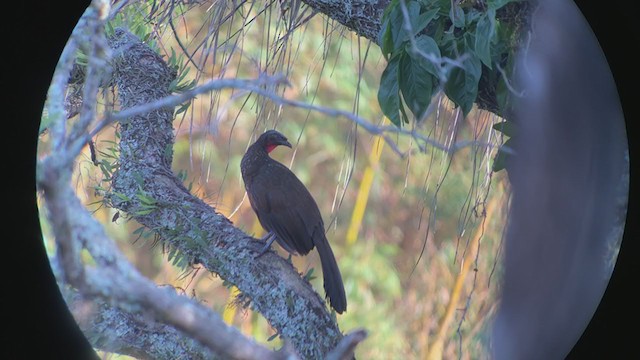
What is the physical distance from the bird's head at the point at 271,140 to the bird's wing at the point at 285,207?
0.03m

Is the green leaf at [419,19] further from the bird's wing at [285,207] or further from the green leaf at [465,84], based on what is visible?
the bird's wing at [285,207]

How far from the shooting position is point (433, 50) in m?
1.33

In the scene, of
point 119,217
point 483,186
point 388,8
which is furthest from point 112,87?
point 483,186

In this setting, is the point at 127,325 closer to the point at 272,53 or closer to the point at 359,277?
the point at 359,277

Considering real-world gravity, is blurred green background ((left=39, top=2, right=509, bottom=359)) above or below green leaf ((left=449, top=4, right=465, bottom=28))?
below

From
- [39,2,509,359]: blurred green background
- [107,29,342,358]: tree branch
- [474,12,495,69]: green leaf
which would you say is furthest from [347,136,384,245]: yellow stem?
[474,12,495,69]: green leaf

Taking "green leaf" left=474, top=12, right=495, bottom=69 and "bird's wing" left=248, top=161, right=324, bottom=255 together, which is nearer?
"green leaf" left=474, top=12, right=495, bottom=69

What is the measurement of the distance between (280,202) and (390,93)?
283 millimetres

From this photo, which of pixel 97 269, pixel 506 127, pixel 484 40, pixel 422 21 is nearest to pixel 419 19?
pixel 422 21

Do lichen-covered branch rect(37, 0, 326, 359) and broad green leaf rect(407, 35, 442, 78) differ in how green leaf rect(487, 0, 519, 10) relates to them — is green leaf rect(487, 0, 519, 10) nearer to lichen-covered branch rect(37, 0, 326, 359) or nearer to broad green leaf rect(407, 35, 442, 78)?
broad green leaf rect(407, 35, 442, 78)

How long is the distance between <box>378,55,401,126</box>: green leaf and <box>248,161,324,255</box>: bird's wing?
21cm

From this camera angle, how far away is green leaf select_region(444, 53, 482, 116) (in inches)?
53.2

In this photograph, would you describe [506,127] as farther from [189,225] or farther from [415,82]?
[189,225]

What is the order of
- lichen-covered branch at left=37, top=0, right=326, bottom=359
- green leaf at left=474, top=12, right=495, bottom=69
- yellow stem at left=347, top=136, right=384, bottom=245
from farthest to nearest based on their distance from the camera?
yellow stem at left=347, top=136, right=384, bottom=245
green leaf at left=474, top=12, right=495, bottom=69
lichen-covered branch at left=37, top=0, right=326, bottom=359
